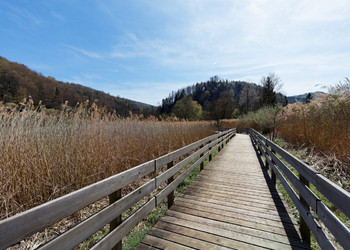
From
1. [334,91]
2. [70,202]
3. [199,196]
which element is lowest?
[199,196]

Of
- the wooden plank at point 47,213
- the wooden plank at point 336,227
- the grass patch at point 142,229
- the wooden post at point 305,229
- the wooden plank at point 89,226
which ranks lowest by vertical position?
the grass patch at point 142,229

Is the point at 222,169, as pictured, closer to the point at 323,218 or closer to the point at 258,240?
the point at 258,240

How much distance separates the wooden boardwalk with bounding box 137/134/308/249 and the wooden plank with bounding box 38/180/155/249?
70cm

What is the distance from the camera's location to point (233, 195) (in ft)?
11.4

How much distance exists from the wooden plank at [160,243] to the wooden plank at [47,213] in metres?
0.98

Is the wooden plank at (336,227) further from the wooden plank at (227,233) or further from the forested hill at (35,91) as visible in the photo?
the forested hill at (35,91)

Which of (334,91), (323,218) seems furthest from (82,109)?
(334,91)

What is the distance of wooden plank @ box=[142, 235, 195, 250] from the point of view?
2.03m

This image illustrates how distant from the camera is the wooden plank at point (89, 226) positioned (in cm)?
111

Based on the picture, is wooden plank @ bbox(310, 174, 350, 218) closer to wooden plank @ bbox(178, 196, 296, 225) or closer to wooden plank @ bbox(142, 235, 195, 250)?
wooden plank @ bbox(178, 196, 296, 225)

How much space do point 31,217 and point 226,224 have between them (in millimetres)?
2420

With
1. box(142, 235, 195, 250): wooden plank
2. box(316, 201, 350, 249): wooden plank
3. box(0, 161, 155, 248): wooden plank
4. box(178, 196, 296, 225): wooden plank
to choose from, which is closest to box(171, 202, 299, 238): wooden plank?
box(178, 196, 296, 225): wooden plank

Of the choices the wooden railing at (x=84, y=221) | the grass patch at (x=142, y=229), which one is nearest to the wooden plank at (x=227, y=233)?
the grass patch at (x=142, y=229)

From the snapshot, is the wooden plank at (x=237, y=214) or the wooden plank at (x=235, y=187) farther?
the wooden plank at (x=235, y=187)
